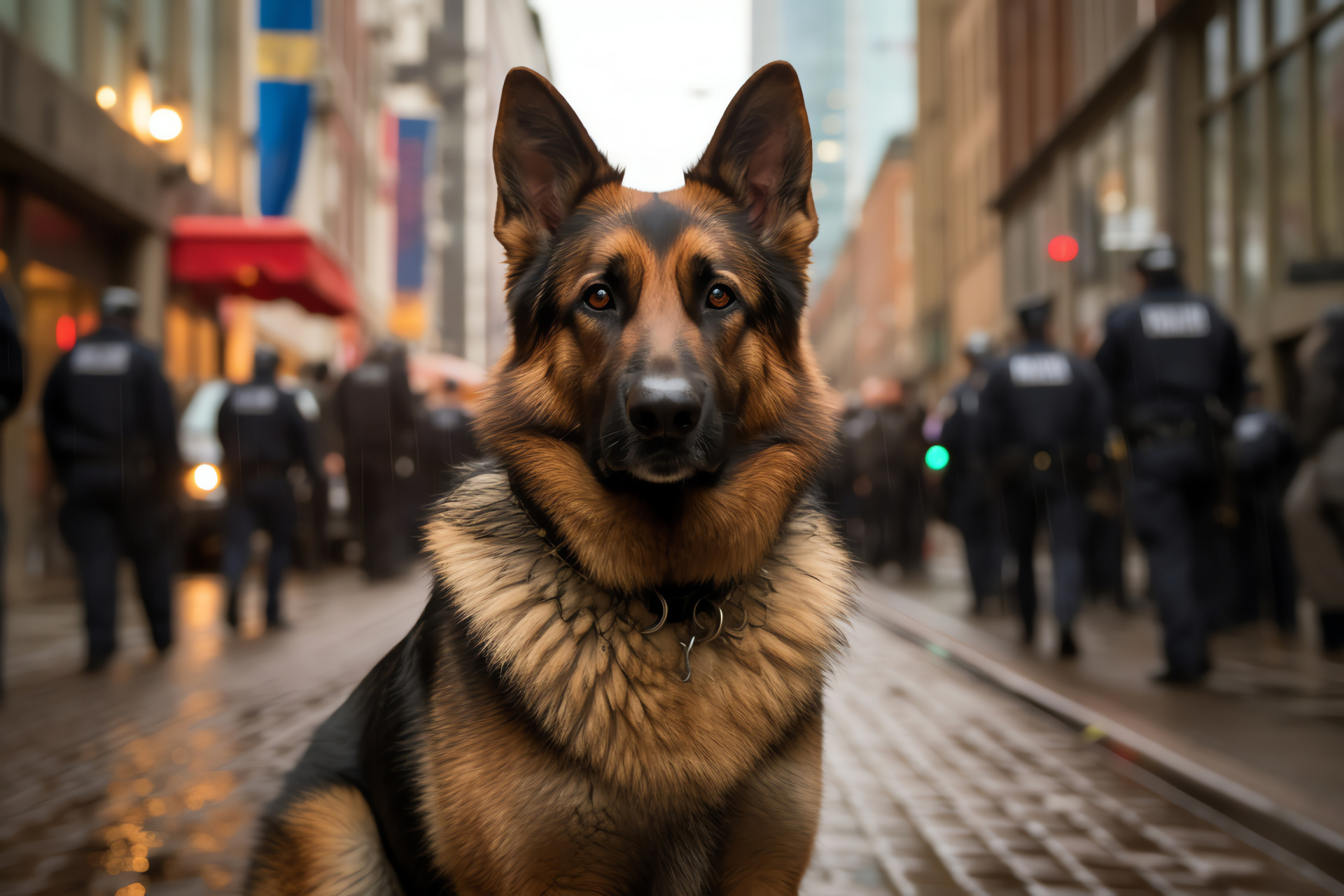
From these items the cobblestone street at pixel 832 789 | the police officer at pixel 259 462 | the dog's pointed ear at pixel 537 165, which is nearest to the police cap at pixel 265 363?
the police officer at pixel 259 462

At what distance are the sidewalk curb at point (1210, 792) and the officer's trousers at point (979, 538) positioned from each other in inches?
161

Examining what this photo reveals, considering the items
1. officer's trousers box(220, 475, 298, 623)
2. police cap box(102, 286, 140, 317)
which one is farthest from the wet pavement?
police cap box(102, 286, 140, 317)

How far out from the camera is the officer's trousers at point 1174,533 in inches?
278

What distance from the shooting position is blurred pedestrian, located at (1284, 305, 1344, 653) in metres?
6.88

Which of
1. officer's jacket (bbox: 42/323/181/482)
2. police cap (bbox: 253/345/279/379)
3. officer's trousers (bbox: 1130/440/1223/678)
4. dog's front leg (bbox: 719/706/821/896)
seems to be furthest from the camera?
police cap (bbox: 253/345/279/379)

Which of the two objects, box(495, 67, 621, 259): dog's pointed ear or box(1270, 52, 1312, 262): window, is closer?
box(495, 67, 621, 259): dog's pointed ear

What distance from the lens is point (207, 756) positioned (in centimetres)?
544

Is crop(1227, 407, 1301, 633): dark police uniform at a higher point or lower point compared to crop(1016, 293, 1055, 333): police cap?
lower

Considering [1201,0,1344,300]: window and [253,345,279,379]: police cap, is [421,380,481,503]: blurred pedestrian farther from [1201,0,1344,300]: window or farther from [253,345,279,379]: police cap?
[1201,0,1344,300]: window

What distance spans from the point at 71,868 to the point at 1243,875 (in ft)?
12.7

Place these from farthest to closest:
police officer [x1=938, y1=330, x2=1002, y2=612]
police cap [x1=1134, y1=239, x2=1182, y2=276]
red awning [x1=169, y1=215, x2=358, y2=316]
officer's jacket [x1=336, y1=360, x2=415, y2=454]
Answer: red awning [x1=169, y1=215, x2=358, y2=316], officer's jacket [x1=336, y1=360, x2=415, y2=454], police officer [x1=938, y1=330, x2=1002, y2=612], police cap [x1=1134, y1=239, x2=1182, y2=276]

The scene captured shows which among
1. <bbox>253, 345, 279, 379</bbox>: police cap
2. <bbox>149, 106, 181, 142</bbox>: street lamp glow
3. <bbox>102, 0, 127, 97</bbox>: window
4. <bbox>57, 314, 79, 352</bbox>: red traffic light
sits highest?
<bbox>102, 0, 127, 97</bbox>: window

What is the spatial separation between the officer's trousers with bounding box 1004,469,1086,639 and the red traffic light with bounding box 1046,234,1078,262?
717 inches

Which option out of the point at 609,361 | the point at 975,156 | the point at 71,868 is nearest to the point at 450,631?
the point at 609,361
